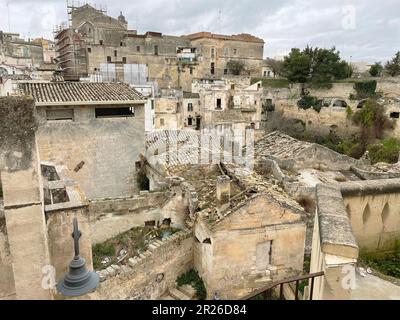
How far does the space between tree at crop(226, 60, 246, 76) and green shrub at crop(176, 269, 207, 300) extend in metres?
44.0

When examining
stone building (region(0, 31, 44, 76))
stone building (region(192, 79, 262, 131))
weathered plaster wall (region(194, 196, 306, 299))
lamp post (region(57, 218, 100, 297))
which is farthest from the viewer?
stone building (region(0, 31, 44, 76))

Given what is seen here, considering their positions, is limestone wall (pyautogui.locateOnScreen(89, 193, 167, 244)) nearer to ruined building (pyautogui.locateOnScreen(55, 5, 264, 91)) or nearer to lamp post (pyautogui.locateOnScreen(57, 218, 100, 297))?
lamp post (pyautogui.locateOnScreen(57, 218, 100, 297))

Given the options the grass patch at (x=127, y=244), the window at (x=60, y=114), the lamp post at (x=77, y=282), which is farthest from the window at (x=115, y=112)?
the lamp post at (x=77, y=282)

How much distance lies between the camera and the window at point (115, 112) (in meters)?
14.1

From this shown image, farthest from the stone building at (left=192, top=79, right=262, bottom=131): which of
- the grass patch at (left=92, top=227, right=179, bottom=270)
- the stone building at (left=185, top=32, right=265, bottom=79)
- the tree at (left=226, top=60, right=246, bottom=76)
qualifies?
the grass patch at (left=92, top=227, right=179, bottom=270)

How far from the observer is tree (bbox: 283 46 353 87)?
39.5 m

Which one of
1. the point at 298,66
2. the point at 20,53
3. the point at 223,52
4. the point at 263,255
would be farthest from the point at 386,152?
the point at 20,53

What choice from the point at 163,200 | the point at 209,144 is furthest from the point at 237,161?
the point at 163,200

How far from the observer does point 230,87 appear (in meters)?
38.0

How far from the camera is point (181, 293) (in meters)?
9.84

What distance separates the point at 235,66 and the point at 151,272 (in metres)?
45.2

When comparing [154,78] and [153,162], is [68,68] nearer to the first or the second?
[154,78]

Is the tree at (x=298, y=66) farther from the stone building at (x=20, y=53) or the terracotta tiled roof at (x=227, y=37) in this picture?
the stone building at (x=20, y=53)

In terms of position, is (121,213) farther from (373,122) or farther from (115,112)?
(373,122)
